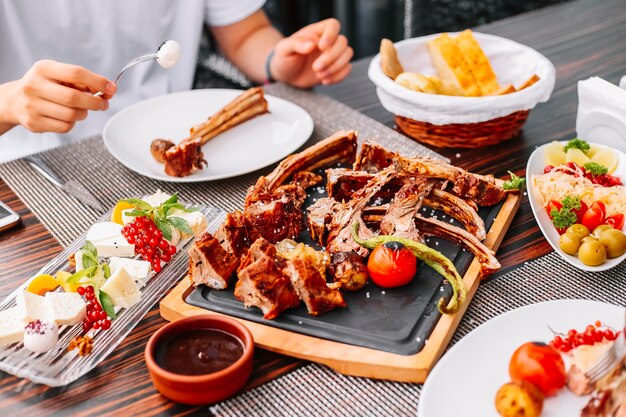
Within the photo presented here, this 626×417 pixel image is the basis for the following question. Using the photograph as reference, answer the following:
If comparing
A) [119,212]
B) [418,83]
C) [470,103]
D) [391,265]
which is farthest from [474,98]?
[119,212]

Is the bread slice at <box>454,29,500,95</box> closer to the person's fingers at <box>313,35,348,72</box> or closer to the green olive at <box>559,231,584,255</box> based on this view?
the person's fingers at <box>313,35,348,72</box>

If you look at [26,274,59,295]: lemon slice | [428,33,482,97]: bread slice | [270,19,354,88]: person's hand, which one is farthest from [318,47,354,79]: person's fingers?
[26,274,59,295]: lemon slice

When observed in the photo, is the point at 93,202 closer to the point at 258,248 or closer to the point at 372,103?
the point at 258,248

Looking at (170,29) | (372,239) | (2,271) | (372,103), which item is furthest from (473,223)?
(170,29)

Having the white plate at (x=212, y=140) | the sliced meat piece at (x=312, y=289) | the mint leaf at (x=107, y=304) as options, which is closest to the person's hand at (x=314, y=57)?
the white plate at (x=212, y=140)

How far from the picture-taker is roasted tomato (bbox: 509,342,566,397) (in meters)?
1.43

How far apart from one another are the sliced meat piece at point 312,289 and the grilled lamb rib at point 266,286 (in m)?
0.03

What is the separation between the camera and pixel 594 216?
6.55 ft

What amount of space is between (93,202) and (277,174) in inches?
26.3

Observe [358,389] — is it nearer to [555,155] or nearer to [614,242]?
[614,242]

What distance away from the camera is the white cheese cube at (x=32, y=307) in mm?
1694

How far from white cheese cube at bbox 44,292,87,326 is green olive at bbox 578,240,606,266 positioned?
136cm

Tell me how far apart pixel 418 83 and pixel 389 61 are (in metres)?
0.22

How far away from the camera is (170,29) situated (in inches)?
140
